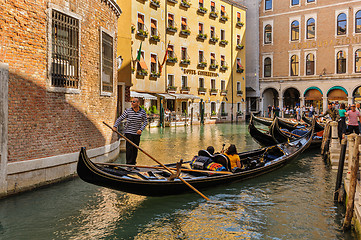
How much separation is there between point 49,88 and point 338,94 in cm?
2591

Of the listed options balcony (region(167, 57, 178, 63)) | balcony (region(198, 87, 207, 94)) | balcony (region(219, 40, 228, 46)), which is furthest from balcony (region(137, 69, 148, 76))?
balcony (region(219, 40, 228, 46))

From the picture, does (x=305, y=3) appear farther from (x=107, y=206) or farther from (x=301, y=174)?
(x=107, y=206)

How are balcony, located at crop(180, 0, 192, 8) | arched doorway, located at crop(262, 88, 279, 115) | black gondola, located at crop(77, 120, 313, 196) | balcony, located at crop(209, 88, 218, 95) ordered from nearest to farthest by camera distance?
black gondola, located at crop(77, 120, 313, 196), balcony, located at crop(180, 0, 192, 8), balcony, located at crop(209, 88, 218, 95), arched doorway, located at crop(262, 88, 279, 115)

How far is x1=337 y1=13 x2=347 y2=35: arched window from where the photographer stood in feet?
90.0

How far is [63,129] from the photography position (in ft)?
21.1

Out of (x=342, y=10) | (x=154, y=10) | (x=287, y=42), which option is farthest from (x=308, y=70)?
(x=154, y=10)

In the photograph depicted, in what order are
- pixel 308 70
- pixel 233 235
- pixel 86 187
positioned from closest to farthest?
pixel 233 235
pixel 86 187
pixel 308 70

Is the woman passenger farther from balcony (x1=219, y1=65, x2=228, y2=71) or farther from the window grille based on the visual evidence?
balcony (x1=219, y1=65, x2=228, y2=71)

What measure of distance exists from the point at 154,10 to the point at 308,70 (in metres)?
13.7

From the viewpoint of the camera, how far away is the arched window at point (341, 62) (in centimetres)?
2752

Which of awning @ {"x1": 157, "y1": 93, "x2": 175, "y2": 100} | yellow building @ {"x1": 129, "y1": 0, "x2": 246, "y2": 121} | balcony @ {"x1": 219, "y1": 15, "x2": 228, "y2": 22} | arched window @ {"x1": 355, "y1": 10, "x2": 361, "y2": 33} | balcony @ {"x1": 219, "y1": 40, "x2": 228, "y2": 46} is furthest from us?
balcony @ {"x1": 219, "y1": 40, "x2": 228, "y2": 46}

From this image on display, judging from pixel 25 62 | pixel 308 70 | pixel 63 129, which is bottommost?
pixel 63 129

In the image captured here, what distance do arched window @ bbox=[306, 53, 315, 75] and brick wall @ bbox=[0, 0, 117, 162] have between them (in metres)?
24.5

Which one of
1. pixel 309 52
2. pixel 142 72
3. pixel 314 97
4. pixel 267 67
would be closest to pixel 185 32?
pixel 142 72
